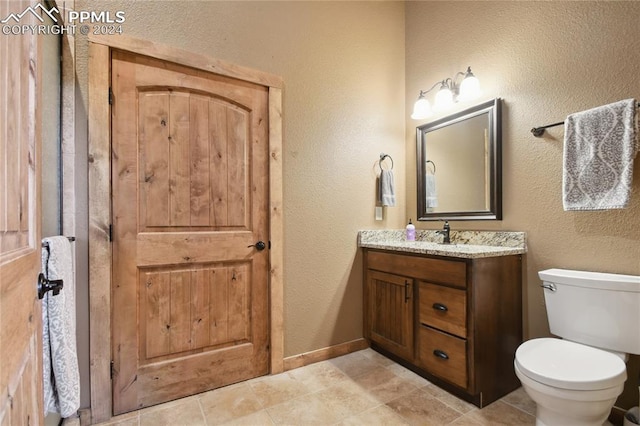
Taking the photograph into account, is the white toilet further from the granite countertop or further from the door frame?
the door frame

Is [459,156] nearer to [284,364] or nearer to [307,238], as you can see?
[307,238]

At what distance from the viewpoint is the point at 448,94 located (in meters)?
2.31

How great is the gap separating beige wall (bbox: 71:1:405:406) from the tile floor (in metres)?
0.35

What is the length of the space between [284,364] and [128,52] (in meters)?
2.21

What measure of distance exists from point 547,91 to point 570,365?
1.55 meters

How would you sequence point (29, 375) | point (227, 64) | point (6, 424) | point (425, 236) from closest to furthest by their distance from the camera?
point (6, 424), point (29, 375), point (227, 64), point (425, 236)

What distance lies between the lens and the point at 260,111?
2.07 metres

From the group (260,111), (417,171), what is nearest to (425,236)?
(417,171)

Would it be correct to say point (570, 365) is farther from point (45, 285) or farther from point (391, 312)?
point (45, 285)

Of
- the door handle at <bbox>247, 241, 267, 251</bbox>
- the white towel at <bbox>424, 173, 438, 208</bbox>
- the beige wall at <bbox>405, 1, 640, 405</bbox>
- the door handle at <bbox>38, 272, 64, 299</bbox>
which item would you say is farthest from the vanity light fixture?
the door handle at <bbox>38, 272, 64, 299</bbox>

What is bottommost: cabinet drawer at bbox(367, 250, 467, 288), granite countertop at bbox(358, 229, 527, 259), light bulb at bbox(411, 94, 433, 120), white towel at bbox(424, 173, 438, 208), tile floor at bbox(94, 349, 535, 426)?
tile floor at bbox(94, 349, 535, 426)

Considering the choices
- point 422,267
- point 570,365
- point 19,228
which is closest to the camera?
point 19,228

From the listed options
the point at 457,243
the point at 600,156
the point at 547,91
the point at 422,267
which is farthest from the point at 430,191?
the point at 600,156

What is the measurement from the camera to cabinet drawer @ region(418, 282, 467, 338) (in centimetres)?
173
